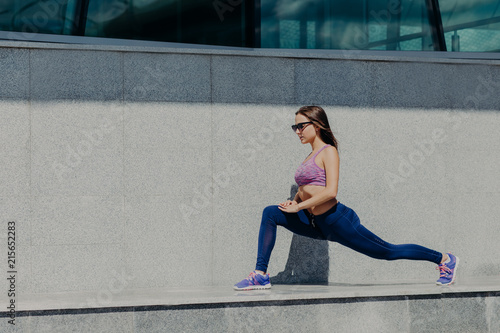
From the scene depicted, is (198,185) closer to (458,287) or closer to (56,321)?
(56,321)

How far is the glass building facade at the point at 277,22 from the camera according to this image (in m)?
7.29

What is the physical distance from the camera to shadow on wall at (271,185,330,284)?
289 inches

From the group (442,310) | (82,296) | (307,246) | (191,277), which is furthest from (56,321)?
(442,310)

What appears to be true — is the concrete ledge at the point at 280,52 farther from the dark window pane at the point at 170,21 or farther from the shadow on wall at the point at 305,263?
the shadow on wall at the point at 305,263

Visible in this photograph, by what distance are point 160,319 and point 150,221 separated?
64.5 inches

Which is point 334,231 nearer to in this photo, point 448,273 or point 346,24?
point 448,273

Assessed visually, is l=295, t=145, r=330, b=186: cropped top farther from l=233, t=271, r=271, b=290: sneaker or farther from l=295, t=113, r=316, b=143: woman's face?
l=233, t=271, r=271, b=290: sneaker

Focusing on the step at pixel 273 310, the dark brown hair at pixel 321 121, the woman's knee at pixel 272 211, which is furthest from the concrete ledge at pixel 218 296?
the dark brown hair at pixel 321 121

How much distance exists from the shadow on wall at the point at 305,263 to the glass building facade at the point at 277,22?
1.96 m

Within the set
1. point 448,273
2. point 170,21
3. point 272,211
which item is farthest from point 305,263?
point 170,21

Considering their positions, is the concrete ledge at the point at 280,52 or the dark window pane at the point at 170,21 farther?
the dark window pane at the point at 170,21

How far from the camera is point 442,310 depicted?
20.0ft

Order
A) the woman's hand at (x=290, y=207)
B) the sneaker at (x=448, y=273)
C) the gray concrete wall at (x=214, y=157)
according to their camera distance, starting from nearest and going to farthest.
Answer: the woman's hand at (x=290, y=207), the sneaker at (x=448, y=273), the gray concrete wall at (x=214, y=157)

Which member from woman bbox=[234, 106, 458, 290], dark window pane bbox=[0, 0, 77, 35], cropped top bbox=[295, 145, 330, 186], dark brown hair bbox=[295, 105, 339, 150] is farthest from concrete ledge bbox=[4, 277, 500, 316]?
dark window pane bbox=[0, 0, 77, 35]
